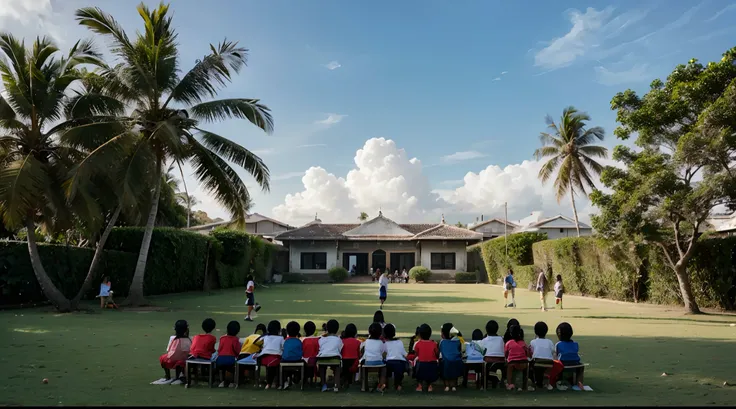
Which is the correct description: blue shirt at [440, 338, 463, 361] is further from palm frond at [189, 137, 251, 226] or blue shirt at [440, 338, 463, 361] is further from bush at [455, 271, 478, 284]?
bush at [455, 271, 478, 284]

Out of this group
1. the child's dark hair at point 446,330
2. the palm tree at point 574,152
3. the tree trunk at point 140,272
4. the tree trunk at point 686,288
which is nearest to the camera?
the child's dark hair at point 446,330

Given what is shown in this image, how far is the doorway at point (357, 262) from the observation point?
157 feet

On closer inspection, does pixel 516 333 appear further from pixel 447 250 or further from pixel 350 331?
pixel 447 250

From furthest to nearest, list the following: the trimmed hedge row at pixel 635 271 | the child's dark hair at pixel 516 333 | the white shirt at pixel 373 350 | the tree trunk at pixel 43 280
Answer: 1. the trimmed hedge row at pixel 635 271
2. the tree trunk at pixel 43 280
3. the child's dark hair at pixel 516 333
4. the white shirt at pixel 373 350

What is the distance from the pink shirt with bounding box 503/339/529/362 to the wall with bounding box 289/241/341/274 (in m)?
39.9

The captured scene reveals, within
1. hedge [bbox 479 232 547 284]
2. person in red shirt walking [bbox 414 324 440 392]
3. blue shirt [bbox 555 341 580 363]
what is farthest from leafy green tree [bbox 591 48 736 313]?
hedge [bbox 479 232 547 284]

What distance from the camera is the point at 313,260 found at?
46938 mm

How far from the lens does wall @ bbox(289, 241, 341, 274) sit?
46531mm

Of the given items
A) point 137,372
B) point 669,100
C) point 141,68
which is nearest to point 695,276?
point 669,100

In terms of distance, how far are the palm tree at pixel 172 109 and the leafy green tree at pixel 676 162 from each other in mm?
11256

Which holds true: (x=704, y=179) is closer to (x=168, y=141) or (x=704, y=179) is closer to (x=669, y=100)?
(x=669, y=100)

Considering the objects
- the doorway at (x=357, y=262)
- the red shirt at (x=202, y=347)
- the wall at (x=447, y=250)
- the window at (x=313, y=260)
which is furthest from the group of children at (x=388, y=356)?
the doorway at (x=357, y=262)

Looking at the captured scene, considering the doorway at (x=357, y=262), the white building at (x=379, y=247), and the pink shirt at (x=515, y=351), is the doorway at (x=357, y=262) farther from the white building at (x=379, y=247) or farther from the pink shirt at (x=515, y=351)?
the pink shirt at (x=515, y=351)

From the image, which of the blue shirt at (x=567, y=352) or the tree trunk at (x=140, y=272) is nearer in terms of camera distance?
the blue shirt at (x=567, y=352)
